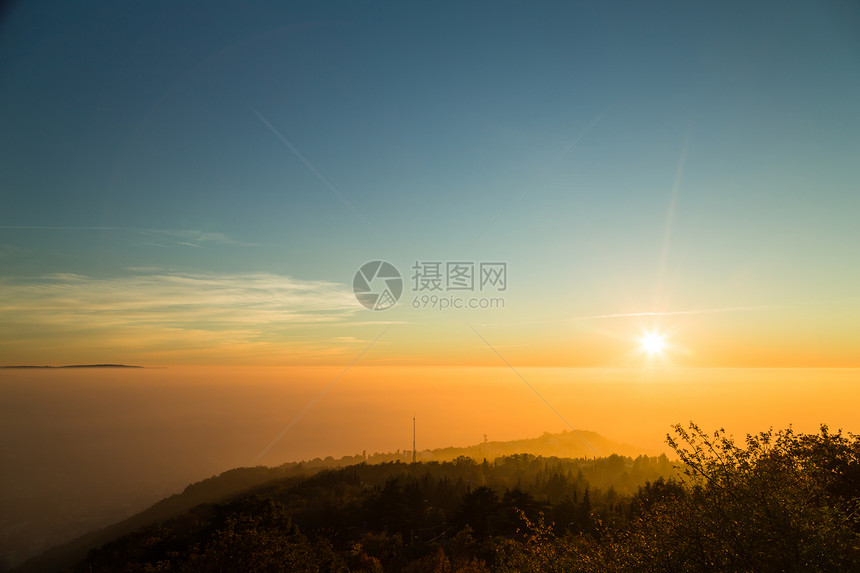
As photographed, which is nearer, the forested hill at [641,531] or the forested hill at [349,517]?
the forested hill at [641,531]

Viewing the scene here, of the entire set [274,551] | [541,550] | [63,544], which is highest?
[541,550]

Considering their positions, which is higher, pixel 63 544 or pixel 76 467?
pixel 76 467

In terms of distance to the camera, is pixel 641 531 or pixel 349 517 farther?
pixel 349 517

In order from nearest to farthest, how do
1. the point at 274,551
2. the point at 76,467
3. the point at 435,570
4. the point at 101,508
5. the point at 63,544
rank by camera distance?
the point at 274,551, the point at 435,570, the point at 63,544, the point at 101,508, the point at 76,467

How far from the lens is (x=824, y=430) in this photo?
2727 cm

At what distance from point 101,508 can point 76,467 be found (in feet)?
95.2

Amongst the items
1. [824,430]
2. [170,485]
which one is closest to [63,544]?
[170,485]

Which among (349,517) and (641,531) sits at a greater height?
(641,531)

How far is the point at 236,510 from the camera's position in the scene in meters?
45.1

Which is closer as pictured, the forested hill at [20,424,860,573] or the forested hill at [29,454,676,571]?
the forested hill at [20,424,860,573]

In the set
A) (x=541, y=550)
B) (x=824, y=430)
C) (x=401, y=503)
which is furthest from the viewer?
(x=401, y=503)

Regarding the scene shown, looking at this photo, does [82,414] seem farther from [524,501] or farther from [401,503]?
[524,501]

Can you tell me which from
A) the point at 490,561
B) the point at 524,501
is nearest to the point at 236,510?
the point at 490,561

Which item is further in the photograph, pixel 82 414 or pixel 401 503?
pixel 82 414
